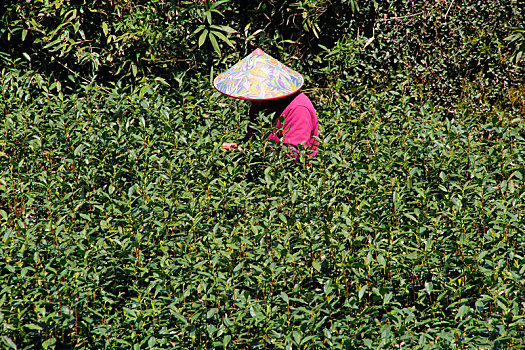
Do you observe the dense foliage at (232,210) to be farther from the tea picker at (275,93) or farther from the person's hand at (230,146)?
the tea picker at (275,93)

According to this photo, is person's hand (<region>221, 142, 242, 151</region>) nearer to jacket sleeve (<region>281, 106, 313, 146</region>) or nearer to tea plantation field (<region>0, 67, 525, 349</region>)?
tea plantation field (<region>0, 67, 525, 349</region>)

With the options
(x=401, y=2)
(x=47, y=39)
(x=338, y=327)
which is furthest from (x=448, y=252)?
(x=47, y=39)

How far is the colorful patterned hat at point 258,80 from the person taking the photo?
4090 millimetres

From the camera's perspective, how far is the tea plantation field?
2.65m

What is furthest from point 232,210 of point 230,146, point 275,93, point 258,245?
point 275,93

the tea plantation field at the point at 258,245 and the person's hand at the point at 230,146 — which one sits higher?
the tea plantation field at the point at 258,245


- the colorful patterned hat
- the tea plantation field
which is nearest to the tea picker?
the colorful patterned hat

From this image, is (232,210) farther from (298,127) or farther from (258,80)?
(258,80)

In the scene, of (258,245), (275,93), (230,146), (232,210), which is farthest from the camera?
(230,146)

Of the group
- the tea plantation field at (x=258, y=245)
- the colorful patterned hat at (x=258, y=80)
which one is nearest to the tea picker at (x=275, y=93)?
the colorful patterned hat at (x=258, y=80)

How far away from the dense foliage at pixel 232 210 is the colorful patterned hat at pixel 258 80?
0.33m

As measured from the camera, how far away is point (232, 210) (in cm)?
354

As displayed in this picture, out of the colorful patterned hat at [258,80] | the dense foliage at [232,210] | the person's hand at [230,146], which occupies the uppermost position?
the colorful patterned hat at [258,80]

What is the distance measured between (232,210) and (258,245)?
530mm
